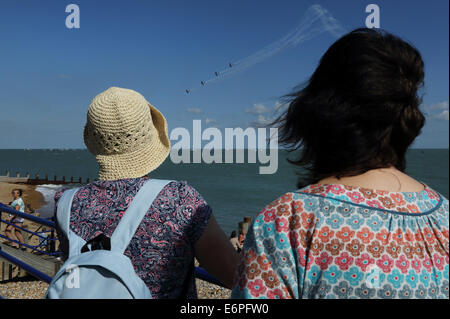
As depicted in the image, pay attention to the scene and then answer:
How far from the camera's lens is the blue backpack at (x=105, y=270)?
1.39 m

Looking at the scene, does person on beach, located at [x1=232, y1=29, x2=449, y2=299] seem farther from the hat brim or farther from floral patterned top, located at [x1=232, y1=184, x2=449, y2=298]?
the hat brim

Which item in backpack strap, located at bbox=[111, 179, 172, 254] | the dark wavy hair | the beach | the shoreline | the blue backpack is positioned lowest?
the shoreline

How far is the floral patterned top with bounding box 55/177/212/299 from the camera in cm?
156

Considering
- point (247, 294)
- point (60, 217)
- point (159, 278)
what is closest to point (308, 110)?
point (247, 294)

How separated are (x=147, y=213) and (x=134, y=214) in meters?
0.05

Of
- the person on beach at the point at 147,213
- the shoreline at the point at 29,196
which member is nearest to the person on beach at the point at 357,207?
the person on beach at the point at 147,213

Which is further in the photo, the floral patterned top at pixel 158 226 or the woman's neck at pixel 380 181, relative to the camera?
the floral patterned top at pixel 158 226

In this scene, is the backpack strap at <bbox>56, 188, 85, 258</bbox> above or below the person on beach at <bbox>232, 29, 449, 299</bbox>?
below

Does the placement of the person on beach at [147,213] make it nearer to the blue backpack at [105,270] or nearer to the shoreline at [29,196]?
the blue backpack at [105,270]

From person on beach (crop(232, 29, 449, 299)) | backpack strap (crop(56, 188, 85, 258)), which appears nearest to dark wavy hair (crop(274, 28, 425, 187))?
person on beach (crop(232, 29, 449, 299))

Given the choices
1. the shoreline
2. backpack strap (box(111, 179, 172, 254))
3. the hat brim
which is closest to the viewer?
backpack strap (box(111, 179, 172, 254))

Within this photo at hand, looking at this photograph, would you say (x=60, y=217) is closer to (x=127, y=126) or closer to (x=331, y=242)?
(x=127, y=126)

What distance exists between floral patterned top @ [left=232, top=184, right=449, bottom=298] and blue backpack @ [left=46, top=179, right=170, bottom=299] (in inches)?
17.9

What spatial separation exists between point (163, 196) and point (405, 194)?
34.6 inches
